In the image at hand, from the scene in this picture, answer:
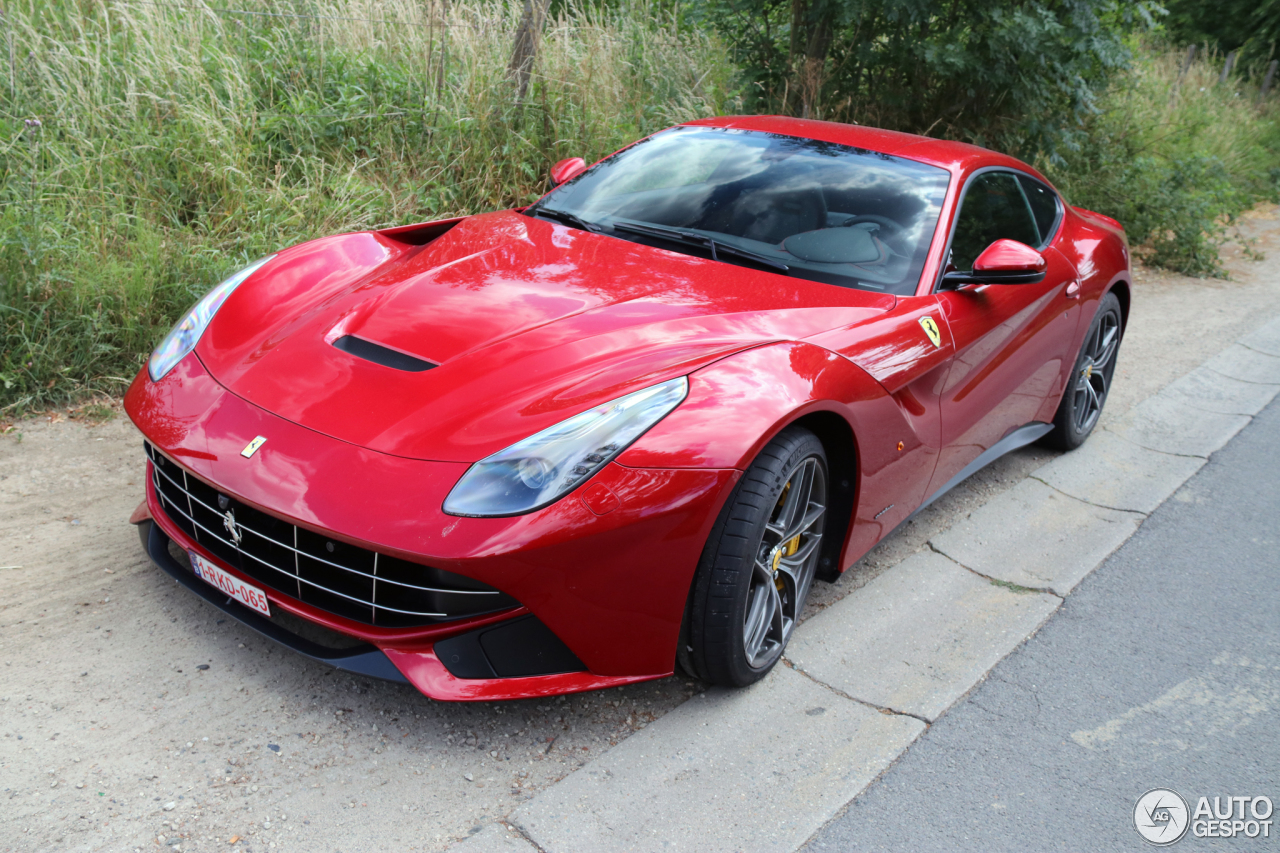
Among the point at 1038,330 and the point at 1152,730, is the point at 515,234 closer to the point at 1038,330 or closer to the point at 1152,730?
the point at 1038,330

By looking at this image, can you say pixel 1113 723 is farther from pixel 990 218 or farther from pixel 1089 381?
pixel 1089 381

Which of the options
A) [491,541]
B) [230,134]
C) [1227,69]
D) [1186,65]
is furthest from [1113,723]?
[1227,69]

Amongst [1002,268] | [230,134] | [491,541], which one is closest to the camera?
[491,541]

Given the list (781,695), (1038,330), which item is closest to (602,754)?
(781,695)

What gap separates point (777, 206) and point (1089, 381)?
2.13m

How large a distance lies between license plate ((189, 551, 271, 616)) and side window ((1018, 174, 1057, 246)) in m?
3.15

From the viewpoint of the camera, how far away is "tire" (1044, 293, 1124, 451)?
4336 mm

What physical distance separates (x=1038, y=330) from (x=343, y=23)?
5.06 meters

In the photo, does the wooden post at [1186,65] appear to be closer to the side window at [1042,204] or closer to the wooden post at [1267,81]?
the wooden post at [1267,81]

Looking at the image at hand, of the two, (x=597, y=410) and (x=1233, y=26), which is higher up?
(x=1233, y=26)

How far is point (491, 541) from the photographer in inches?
80.1

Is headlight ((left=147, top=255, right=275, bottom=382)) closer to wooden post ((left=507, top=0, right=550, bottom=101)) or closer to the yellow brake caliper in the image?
the yellow brake caliper

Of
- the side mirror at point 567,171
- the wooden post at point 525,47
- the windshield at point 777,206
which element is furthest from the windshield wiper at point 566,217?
the wooden post at point 525,47

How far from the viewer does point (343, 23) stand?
6570mm
